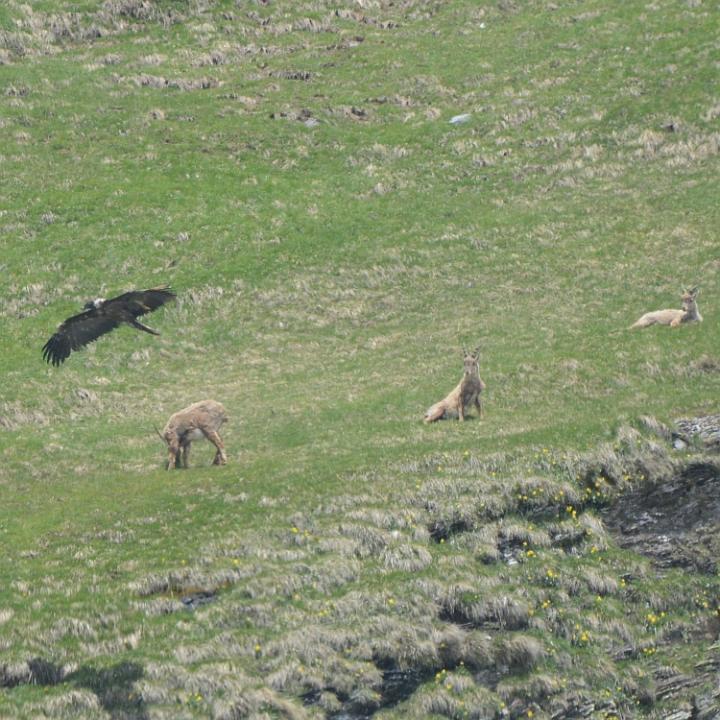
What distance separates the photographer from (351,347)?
4466 centimetres

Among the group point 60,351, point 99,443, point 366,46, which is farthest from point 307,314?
point 366,46

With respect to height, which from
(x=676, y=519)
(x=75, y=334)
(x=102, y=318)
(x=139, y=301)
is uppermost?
(x=139, y=301)

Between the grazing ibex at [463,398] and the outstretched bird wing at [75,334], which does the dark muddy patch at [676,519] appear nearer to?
the grazing ibex at [463,398]

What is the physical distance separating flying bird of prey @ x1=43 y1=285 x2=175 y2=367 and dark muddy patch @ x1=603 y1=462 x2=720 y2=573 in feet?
37.1

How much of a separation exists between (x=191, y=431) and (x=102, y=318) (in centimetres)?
660

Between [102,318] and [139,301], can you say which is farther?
[102,318]

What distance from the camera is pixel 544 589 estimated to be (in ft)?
86.8

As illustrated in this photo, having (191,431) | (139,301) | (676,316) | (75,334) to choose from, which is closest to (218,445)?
(191,431)

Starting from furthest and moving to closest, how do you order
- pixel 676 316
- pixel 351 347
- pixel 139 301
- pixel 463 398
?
pixel 351 347
pixel 676 316
pixel 463 398
pixel 139 301

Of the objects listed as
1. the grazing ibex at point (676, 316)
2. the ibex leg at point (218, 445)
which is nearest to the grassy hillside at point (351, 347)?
the ibex leg at point (218, 445)

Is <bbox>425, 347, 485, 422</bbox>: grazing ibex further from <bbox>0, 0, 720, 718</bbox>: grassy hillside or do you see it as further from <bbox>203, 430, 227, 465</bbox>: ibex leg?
<bbox>203, 430, 227, 465</bbox>: ibex leg

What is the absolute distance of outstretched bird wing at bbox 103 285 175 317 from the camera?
2616 cm

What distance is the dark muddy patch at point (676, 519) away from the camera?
91.9ft

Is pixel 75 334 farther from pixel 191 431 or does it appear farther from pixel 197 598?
pixel 197 598
